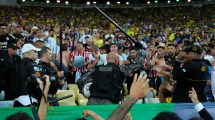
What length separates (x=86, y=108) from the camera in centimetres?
535

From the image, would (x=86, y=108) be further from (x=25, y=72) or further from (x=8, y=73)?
(x=8, y=73)

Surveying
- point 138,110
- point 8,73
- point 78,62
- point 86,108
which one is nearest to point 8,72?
point 8,73

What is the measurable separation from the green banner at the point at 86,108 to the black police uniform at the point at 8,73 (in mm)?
1755

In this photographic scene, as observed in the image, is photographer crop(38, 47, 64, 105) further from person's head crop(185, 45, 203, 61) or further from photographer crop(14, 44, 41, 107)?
person's head crop(185, 45, 203, 61)

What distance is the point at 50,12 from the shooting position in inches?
1635

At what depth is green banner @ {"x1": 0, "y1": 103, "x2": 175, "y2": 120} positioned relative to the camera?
5.21 m

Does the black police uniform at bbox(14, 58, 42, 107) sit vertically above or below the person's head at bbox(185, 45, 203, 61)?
below

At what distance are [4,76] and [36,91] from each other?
256cm

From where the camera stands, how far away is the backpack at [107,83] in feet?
19.8

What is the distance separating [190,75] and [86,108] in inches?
68.1

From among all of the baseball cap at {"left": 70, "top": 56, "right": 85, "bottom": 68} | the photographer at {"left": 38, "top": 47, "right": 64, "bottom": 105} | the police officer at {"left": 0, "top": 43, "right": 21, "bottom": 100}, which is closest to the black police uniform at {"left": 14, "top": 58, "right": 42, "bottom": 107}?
the photographer at {"left": 38, "top": 47, "right": 64, "bottom": 105}

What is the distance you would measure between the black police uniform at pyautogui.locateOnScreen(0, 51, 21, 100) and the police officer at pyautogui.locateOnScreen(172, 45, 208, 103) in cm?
284

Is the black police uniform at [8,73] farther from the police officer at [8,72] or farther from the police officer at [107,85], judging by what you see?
the police officer at [107,85]

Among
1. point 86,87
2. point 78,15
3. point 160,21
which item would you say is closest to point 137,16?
point 160,21
